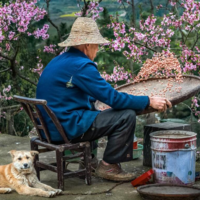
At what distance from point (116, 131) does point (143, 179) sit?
1.80ft

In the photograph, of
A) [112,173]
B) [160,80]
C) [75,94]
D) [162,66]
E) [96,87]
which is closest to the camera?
[96,87]

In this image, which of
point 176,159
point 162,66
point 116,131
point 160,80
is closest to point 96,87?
point 116,131

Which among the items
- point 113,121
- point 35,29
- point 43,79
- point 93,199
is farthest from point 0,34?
point 93,199

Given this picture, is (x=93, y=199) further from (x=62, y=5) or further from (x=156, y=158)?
(x=62, y=5)

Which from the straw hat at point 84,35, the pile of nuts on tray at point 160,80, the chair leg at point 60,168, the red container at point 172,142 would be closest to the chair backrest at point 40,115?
the chair leg at point 60,168

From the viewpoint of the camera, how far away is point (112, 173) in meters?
4.28

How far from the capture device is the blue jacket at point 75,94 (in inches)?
156

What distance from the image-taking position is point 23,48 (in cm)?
948

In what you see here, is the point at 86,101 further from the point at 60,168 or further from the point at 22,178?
the point at 22,178

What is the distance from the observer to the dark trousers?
408 centimetres

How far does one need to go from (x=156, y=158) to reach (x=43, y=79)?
1.41 metres

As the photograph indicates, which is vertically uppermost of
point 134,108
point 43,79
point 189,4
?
point 189,4

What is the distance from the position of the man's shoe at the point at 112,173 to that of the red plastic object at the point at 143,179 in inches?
7.3

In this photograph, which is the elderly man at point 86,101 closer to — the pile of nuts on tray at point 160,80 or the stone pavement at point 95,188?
the stone pavement at point 95,188
